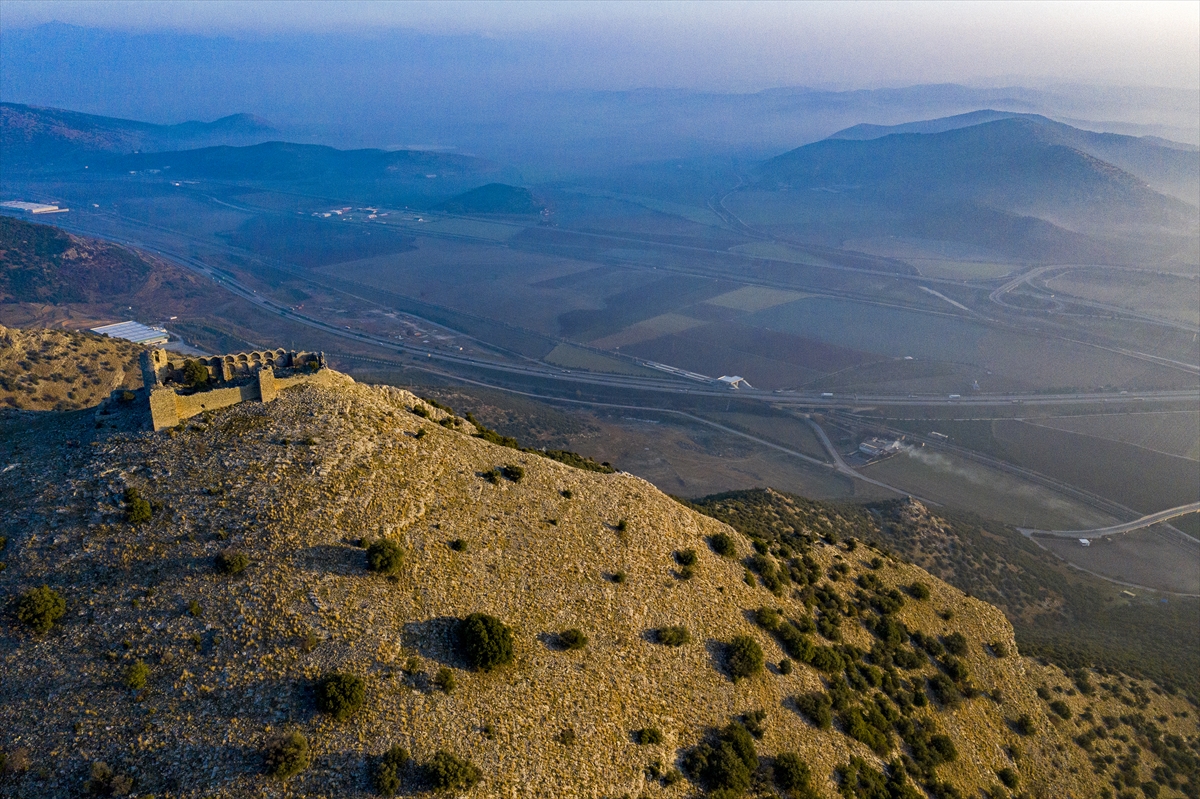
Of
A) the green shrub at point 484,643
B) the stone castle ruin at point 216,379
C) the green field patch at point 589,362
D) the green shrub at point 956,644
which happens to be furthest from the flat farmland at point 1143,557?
the stone castle ruin at point 216,379

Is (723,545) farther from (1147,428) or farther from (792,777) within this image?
(1147,428)

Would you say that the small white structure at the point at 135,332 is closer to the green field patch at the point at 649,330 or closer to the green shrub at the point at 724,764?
the green field patch at the point at 649,330

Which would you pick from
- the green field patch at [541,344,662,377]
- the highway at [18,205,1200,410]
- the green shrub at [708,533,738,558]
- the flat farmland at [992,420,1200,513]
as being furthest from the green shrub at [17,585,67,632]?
the green field patch at [541,344,662,377]

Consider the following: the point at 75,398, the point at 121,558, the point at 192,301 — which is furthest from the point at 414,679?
the point at 192,301

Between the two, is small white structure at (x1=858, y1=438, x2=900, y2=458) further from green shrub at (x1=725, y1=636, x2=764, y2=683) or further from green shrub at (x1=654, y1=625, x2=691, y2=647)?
green shrub at (x1=654, y1=625, x2=691, y2=647)

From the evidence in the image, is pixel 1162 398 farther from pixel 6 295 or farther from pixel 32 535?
pixel 6 295

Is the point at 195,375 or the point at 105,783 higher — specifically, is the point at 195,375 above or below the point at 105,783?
above

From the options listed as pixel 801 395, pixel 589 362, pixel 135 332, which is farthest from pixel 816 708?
pixel 135 332
